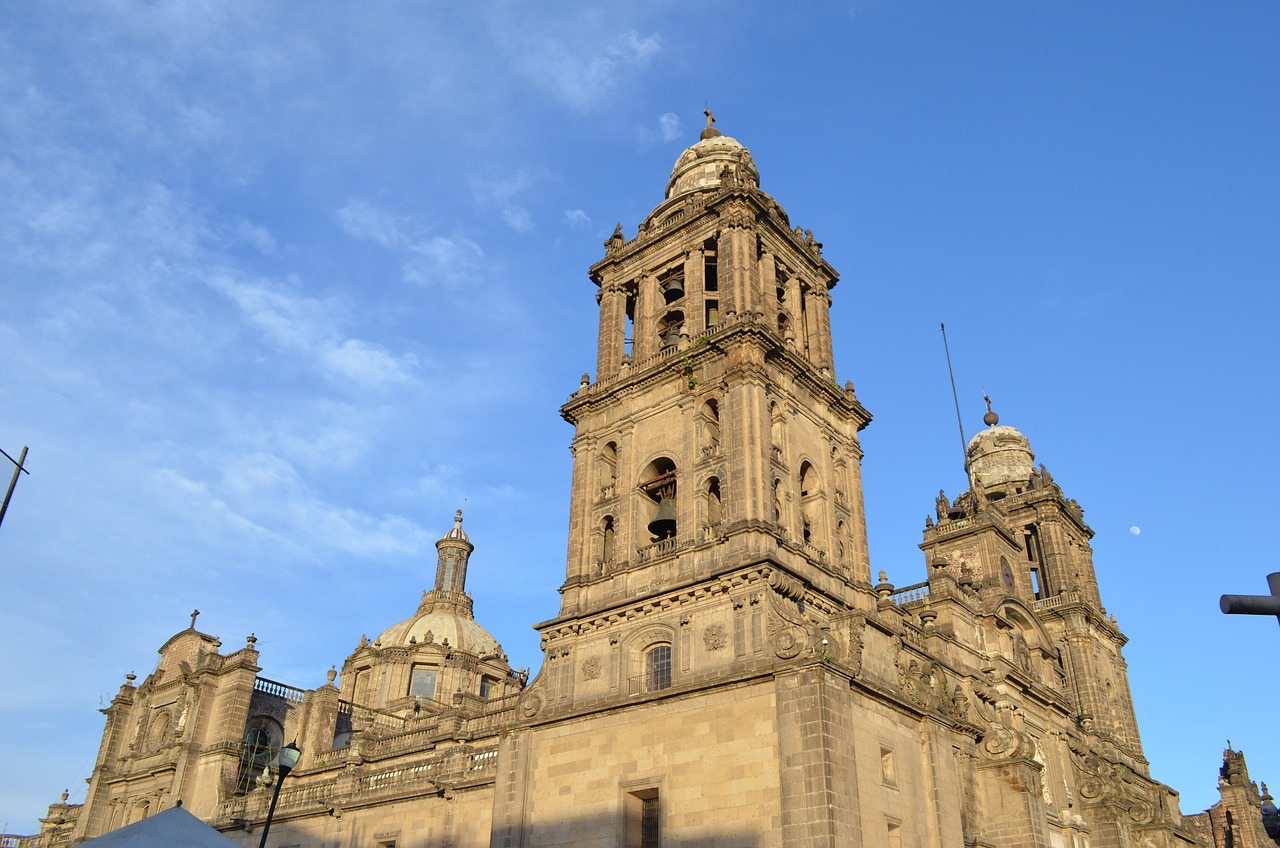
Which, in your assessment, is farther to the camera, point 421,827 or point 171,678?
point 171,678

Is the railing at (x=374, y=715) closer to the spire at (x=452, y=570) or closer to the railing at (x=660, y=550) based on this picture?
the spire at (x=452, y=570)

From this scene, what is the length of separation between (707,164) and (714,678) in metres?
22.8

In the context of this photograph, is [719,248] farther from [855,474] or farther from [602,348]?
[855,474]

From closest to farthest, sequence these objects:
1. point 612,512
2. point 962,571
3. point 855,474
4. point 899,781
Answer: point 899,781
point 612,512
point 855,474
point 962,571

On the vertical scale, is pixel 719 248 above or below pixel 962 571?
above

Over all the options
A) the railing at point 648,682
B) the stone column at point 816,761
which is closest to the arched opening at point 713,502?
the railing at point 648,682

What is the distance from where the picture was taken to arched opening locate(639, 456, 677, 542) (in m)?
33.4

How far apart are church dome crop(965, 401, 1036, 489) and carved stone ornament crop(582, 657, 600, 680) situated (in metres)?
40.1

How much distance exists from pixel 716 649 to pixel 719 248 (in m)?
15.2

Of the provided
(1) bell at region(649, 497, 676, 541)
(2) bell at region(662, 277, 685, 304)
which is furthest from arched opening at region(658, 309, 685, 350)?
(1) bell at region(649, 497, 676, 541)

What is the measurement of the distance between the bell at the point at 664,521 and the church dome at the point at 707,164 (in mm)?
13443

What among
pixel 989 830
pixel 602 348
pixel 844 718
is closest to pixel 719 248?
pixel 602 348

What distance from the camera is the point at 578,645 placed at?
3191cm

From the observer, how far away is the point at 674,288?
3925 centimetres
